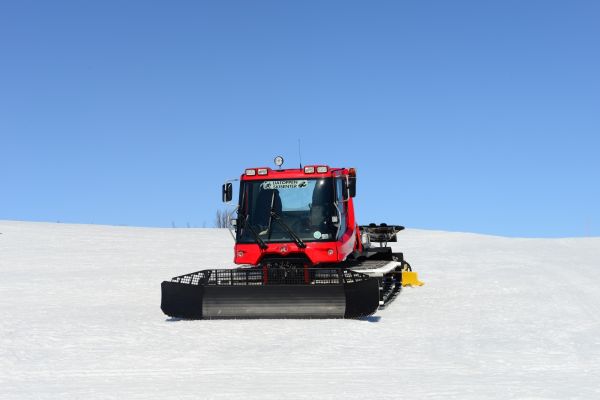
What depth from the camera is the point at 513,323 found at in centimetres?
1115

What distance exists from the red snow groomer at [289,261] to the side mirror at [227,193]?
2 cm

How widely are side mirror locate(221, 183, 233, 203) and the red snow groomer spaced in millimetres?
16

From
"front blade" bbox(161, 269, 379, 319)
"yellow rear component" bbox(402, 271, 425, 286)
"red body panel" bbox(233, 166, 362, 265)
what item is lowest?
"yellow rear component" bbox(402, 271, 425, 286)

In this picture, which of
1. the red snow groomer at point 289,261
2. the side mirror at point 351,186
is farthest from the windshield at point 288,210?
the side mirror at point 351,186

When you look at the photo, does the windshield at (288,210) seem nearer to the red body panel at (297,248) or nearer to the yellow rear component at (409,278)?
the red body panel at (297,248)

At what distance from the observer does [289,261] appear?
1267 cm

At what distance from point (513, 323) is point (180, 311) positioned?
4.68 meters

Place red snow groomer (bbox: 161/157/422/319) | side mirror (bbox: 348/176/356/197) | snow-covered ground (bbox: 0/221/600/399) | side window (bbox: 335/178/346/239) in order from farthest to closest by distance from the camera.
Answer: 1. side window (bbox: 335/178/346/239)
2. side mirror (bbox: 348/176/356/197)
3. red snow groomer (bbox: 161/157/422/319)
4. snow-covered ground (bbox: 0/221/600/399)

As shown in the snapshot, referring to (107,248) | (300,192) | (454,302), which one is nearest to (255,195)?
(300,192)

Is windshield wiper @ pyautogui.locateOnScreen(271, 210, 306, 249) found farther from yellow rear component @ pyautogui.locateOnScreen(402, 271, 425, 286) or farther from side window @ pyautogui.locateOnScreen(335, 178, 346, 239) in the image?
yellow rear component @ pyautogui.locateOnScreen(402, 271, 425, 286)

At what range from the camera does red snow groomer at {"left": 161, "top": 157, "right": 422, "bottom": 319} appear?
1143cm

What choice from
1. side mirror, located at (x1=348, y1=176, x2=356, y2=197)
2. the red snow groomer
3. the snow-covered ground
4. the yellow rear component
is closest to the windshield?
the red snow groomer

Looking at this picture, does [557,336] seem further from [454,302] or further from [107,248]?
[107,248]

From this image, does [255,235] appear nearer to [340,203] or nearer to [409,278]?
[340,203]
